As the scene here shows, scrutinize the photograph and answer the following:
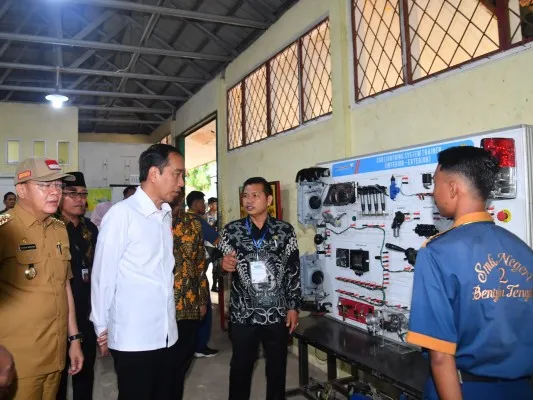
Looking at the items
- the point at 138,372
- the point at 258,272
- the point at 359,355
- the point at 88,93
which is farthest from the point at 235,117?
the point at 138,372

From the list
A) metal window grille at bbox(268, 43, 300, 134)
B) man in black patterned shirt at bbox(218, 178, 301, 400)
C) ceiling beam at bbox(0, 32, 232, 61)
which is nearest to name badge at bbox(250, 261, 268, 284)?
man in black patterned shirt at bbox(218, 178, 301, 400)

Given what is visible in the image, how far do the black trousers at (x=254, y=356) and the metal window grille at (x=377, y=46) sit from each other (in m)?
1.97

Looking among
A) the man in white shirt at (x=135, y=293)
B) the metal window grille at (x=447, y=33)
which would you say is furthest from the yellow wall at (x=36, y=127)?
the metal window grille at (x=447, y=33)

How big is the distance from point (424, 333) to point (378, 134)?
2127 millimetres

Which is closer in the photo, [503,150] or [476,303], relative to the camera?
[476,303]

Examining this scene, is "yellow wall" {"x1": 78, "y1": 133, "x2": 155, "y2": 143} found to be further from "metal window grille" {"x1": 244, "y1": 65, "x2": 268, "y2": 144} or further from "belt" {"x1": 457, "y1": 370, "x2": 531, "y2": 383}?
"belt" {"x1": 457, "y1": 370, "x2": 531, "y2": 383}

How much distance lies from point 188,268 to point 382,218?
1.27m

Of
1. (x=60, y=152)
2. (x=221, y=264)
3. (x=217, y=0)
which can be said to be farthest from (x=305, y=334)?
(x=60, y=152)

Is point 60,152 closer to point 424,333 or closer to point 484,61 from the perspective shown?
point 484,61

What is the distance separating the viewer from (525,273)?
1.34 metres

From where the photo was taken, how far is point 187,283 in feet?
7.59

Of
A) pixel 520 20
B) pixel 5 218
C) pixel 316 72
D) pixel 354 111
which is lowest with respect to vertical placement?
pixel 5 218

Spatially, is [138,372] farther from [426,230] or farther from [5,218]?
[426,230]

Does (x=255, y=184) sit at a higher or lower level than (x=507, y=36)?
lower
